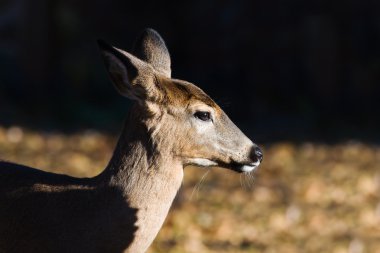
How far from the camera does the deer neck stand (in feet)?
18.0

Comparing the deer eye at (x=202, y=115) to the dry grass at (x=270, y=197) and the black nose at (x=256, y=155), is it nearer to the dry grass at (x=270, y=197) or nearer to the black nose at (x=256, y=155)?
the black nose at (x=256, y=155)

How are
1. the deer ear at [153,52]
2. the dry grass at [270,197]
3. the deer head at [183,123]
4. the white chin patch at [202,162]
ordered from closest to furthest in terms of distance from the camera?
the deer head at [183,123]
the white chin patch at [202,162]
the deer ear at [153,52]
the dry grass at [270,197]

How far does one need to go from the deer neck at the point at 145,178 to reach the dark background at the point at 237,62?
981 centimetres

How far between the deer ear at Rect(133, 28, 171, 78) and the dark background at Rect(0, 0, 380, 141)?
9.22m

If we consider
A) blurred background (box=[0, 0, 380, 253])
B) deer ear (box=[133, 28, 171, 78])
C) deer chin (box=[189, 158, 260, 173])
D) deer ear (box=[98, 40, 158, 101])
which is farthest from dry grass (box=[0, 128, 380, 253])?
deer ear (box=[98, 40, 158, 101])

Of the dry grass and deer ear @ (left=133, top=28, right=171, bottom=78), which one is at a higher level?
the dry grass

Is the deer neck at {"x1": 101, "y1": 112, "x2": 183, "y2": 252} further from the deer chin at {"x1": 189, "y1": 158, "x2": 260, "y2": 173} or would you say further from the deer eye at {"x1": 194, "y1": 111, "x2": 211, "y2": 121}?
the deer eye at {"x1": 194, "y1": 111, "x2": 211, "y2": 121}

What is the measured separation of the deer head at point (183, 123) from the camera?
Result: 5.50 meters

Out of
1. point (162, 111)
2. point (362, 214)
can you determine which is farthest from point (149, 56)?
point (362, 214)

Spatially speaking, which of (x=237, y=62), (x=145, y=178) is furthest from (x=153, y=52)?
(x=237, y=62)

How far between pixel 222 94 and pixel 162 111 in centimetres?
1096

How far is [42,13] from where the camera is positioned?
15797 mm

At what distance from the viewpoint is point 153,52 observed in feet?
19.8

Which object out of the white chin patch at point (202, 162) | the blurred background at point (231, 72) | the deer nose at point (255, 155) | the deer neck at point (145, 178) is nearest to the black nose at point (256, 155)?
the deer nose at point (255, 155)
